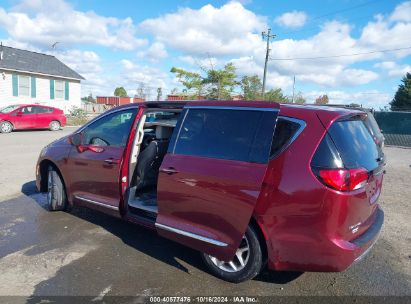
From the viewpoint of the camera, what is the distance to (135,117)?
4.49 metres

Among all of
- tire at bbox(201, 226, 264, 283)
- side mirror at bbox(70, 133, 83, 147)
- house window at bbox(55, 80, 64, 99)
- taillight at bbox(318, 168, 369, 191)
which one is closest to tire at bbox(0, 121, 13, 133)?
house window at bbox(55, 80, 64, 99)

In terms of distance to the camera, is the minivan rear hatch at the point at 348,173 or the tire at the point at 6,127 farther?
the tire at the point at 6,127

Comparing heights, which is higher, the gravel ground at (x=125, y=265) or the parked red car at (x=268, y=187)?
the parked red car at (x=268, y=187)

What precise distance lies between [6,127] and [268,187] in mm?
18248

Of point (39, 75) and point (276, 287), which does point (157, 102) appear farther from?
point (39, 75)

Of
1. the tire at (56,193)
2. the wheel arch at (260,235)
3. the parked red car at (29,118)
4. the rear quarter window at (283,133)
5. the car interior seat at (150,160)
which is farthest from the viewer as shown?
the parked red car at (29,118)

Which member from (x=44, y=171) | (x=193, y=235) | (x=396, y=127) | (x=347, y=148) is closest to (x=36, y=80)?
(x=44, y=171)

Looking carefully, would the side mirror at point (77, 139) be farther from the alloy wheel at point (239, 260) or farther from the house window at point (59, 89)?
the house window at point (59, 89)

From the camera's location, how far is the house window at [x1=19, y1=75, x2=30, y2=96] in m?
25.3

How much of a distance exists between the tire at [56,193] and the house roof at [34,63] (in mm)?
22112

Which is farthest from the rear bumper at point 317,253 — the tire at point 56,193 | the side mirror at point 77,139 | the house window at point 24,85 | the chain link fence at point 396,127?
the house window at point 24,85

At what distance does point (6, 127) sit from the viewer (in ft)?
58.7

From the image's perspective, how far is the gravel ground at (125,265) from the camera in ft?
11.2

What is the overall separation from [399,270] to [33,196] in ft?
19.3
